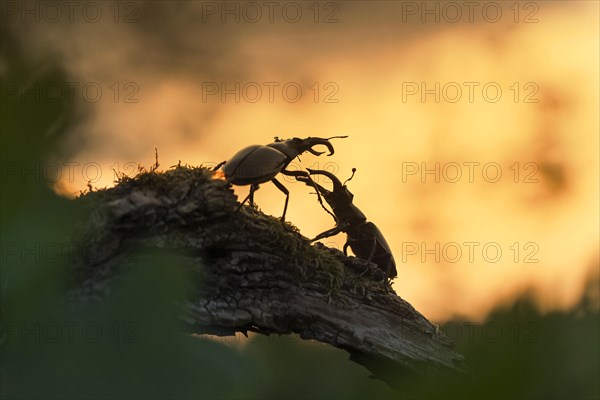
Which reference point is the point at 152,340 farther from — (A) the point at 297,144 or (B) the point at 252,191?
(A) the point at 297,144

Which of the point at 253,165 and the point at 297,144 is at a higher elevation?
the point at 297,144

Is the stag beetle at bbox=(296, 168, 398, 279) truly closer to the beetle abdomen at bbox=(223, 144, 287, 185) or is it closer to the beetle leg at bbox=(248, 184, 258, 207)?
the beetle leg at bbox=(248, 184, 258, 207)

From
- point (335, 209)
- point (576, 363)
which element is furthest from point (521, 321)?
point (335, 209)

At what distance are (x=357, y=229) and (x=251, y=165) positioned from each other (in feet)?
6.26

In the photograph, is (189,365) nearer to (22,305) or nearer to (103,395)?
(103,395)

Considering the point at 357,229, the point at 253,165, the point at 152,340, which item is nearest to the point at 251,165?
the point at 253,165

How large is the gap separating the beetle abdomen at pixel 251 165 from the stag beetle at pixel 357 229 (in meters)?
1.36

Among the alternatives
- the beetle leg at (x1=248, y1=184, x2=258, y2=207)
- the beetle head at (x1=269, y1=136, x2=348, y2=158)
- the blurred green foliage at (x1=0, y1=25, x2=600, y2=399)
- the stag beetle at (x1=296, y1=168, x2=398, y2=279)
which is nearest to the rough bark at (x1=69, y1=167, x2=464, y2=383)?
the beetle leg at (x1=248, y1=184, x2=258, y2=207)

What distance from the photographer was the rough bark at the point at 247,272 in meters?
4.14

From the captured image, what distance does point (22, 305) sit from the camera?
111 cm

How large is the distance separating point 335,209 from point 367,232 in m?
0.42

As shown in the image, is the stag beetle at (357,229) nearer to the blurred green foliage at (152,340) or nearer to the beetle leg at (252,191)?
the beetle leg at (252,191)

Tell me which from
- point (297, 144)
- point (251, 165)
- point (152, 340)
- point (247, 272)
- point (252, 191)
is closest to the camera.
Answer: point (152, 340)

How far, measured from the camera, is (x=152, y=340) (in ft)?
3.28
